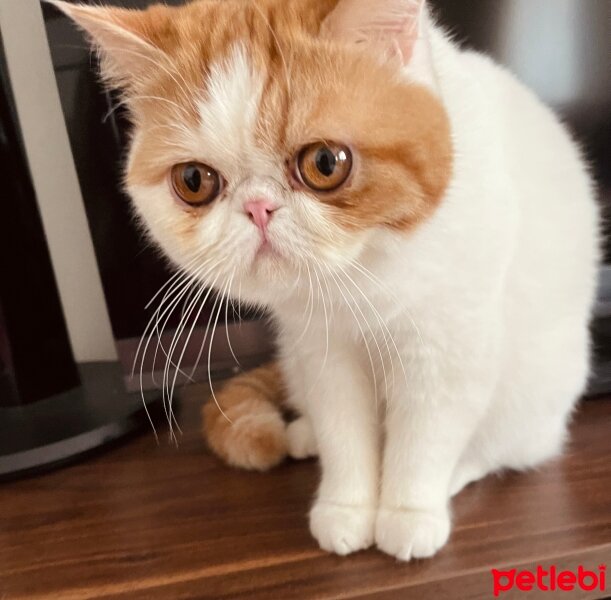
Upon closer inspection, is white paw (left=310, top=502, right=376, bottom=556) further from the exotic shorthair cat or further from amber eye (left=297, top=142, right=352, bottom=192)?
amber eye (left=297, top=142, right=352, bottom=192)

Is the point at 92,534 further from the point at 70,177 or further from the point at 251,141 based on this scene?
the point at 70,177

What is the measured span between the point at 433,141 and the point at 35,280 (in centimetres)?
68

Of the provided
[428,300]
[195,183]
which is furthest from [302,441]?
[195,183]

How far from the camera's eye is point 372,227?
586 mm

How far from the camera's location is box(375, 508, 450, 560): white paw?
67 cm

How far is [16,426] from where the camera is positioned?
0.99 meters

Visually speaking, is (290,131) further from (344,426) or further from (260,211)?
(344,426)

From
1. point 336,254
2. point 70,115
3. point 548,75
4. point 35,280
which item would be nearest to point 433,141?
point 336,254

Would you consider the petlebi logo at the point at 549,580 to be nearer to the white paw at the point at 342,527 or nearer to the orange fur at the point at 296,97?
the white paw at the point at 342,527

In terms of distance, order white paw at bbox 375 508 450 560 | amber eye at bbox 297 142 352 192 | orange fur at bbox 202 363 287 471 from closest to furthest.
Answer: amber eye at bbox 297 142 352 192, white paw at bbox 375 508 450 560, orange fur at bbox 202 363 287 471

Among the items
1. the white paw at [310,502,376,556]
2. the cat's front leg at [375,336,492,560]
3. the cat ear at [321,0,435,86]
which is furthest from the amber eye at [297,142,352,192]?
the white paw at [310,502,376,556]

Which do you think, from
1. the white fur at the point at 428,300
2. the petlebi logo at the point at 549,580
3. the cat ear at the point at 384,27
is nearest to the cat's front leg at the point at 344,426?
the white fur at the point at 428,300

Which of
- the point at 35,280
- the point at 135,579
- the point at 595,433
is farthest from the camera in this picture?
the point at 35,280

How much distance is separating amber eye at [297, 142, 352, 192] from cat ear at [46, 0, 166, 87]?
175 millimetres
